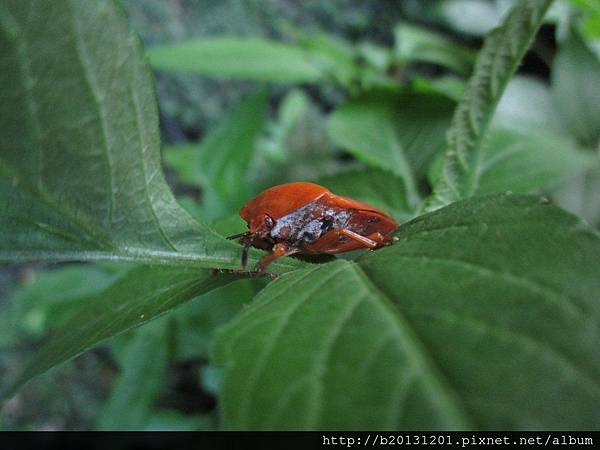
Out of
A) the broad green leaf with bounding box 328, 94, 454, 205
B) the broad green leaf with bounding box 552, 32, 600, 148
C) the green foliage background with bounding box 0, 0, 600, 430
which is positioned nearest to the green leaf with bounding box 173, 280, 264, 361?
the green foliage background with bounding box 0, 0, 600, 430

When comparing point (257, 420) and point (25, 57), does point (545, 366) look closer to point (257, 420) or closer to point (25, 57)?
point (257, 420)

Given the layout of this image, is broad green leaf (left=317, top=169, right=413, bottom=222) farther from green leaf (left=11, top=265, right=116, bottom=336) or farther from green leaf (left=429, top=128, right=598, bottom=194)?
green leaf (left=11, top=265, right=116, bottom=336)

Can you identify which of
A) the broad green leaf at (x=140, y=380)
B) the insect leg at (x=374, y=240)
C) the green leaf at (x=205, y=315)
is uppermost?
the insect leg at (x=374, y=240)

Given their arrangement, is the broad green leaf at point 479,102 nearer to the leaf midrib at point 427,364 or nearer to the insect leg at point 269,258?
the insect leg at point 269,258

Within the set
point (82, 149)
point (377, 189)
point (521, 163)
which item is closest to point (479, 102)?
point (377, 189)

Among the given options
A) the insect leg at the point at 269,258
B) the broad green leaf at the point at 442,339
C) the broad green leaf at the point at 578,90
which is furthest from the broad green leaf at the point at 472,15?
the broad green leaf at the point at 442,339
